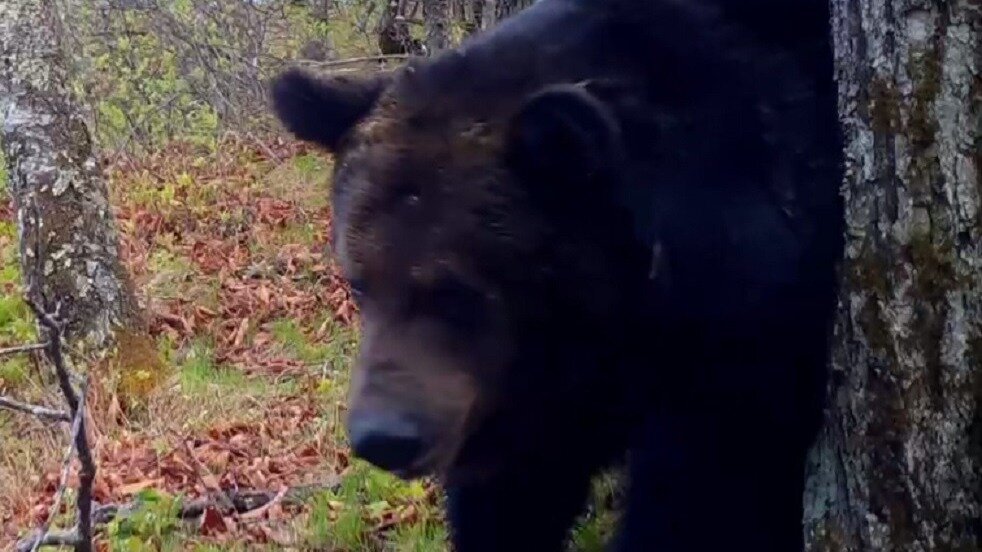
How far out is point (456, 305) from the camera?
2.51 meters

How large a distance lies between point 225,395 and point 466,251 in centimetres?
347

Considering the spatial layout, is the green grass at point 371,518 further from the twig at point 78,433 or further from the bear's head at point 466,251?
the bear's head at point 466,251

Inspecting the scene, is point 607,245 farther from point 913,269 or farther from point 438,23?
Result: point 438,23

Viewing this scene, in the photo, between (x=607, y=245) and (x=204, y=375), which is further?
(x=204, y=375)

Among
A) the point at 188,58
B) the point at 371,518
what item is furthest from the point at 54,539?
the point at 188,58

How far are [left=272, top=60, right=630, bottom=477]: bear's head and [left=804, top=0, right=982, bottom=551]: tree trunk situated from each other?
1.48 feet

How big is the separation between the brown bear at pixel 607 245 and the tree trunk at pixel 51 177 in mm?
3237

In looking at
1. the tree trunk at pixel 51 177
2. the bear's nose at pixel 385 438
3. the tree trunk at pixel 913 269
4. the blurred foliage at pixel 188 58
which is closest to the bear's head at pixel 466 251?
the bear's nose at pixel 385 438

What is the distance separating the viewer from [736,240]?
2.59m

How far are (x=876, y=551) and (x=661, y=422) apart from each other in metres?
0.51

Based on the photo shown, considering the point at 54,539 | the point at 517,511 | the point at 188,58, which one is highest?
the point at 188,58

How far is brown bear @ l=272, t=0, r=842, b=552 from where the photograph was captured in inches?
98.3

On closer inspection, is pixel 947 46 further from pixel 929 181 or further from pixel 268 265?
pixel 268 265

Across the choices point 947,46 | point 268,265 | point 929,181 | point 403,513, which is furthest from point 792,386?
point 268,265
